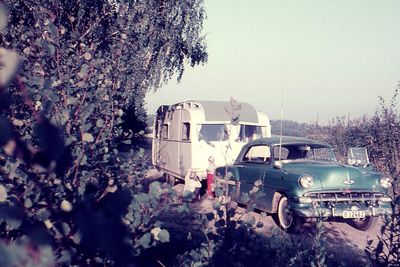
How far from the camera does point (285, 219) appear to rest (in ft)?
21.5

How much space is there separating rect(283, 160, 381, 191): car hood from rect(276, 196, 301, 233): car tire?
1.98 ft

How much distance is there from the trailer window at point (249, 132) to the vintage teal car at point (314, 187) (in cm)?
314

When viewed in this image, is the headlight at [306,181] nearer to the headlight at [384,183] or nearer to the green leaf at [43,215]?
the headlight at [384,183]

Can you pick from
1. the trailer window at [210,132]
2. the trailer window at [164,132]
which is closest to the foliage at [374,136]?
the trailer window at [210,132]

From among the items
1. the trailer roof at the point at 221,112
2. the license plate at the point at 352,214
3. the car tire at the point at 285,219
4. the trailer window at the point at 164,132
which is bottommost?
the car tire at the point at 285,219

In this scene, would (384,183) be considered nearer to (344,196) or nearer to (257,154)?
(344,196)

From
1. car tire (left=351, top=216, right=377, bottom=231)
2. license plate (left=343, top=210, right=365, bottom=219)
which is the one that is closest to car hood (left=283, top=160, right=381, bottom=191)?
license plate (left=343, top=210, right=365, bottom=219)

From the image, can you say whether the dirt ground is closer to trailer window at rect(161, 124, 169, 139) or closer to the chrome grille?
the chrome grille

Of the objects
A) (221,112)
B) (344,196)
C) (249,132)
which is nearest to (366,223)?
(344,196)

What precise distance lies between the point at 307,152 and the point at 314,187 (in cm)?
154

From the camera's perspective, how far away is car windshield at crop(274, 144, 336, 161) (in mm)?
7344

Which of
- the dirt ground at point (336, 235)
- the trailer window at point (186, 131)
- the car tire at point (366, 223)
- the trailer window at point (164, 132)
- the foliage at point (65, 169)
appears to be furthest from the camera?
the trailer window at point (164, 132)

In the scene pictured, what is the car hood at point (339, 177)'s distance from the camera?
6.13 metres

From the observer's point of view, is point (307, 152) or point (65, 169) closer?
point (65, 169)
